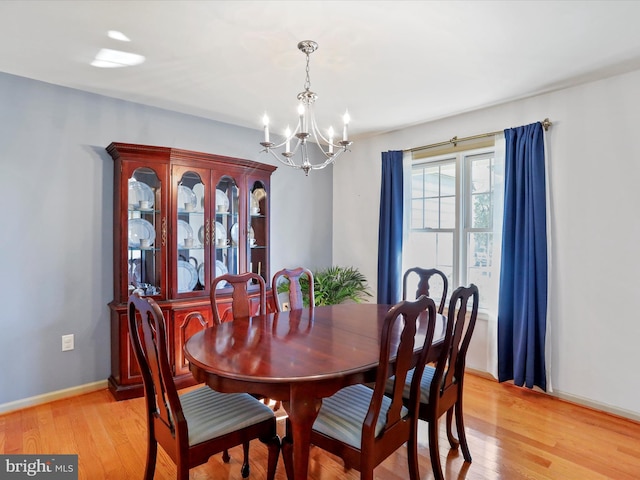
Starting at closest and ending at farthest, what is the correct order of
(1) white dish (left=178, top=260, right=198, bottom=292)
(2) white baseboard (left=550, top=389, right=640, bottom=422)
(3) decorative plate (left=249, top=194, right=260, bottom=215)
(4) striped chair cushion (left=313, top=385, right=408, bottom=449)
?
(4) striped chair cushion (left=313, top=385, right=408, bottom=449), (2) white baseboard (left=550, top=389, right=640, bottom=422), (1) white dish (left=178, top=260, right=198, bottom=292), (3) decorative plate (left=249, top=194, right=260, bottom=215)

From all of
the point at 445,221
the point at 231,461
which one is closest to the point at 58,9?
the point at 231,461

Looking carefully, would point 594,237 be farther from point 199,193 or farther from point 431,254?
point 199,193

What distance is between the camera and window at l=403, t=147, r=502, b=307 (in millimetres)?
3492

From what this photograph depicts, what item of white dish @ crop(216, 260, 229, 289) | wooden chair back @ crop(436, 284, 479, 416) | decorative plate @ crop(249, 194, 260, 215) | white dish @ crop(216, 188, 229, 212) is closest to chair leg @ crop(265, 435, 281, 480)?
wooden chair back @ crop(436, 284, 479, 416)

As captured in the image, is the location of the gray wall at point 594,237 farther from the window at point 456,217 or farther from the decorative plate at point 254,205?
the decorative plate at point 254,205

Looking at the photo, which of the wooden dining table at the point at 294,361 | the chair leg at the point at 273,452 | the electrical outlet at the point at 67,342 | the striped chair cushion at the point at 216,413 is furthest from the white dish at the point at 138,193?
the chair leg at the point at 273,452

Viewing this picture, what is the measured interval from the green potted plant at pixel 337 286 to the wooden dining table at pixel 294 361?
177cm

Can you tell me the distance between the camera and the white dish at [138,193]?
9.86ft

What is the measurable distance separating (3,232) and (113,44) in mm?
1585

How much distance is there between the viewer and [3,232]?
8.75ft

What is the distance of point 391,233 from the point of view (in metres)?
4.02

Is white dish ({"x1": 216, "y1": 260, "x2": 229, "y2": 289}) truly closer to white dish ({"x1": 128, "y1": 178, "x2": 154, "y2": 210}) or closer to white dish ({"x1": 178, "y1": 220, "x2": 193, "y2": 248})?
white dish ({"x1": 178, "y1": 220, "x2": 193, "y2": 248})

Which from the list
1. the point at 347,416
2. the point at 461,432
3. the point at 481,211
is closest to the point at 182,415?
the point at 347,416

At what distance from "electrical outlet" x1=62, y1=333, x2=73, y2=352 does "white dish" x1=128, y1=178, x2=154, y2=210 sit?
1.14m
